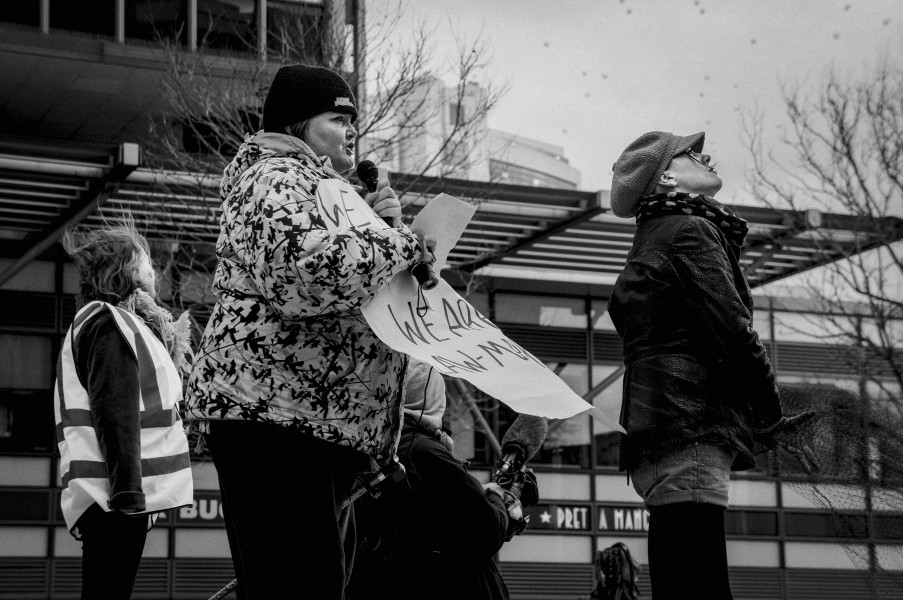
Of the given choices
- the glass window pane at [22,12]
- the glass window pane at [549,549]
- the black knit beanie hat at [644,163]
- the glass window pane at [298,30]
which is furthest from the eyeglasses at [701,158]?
the glass window pane at [549,549]

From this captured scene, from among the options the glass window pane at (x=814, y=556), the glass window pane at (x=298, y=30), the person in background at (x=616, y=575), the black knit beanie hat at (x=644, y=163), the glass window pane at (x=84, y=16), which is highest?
the glass window pane at (x=84, y=16)

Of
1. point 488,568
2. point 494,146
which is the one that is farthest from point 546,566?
point 488,568

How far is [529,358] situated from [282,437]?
2.30 feet

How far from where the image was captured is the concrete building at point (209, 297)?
1555cm

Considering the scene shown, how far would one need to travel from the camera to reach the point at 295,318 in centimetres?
303

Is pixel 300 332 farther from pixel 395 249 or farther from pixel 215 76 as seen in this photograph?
pixel 215 76

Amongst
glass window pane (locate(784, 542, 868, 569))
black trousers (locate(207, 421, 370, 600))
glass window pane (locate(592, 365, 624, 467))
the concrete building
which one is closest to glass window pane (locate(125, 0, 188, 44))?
the concrete building

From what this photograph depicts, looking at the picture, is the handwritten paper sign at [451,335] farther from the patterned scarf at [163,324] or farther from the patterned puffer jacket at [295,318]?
the patterned scarf at [163,324]

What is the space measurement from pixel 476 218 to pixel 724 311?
12.8 metres

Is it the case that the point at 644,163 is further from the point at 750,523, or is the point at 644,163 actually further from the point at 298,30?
the point at 750,523

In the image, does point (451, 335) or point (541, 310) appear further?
point (541, 310)

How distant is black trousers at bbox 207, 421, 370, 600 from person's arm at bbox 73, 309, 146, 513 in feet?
4.86

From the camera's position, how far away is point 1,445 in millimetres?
→ 17750

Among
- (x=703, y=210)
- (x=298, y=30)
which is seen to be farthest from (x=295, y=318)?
(x=298, y=30)
